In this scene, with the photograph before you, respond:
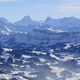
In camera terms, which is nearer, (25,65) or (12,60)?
(25,65)

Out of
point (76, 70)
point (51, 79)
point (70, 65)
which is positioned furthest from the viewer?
point (70, 65)

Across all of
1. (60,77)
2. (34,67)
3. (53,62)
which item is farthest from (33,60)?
(60,77)

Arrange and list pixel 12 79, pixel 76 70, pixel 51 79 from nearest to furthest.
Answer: pixel 12 79
pixel 51 79
pixel 76 70

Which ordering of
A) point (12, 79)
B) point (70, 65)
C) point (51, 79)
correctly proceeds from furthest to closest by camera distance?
point (70, 65)
point (51, 79)
point (12, 79)

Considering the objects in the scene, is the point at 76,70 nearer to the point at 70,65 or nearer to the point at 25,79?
the point at 70,65

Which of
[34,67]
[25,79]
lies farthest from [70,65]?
[25,79]

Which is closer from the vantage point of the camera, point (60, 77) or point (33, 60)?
point (60, 77)

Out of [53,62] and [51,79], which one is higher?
[53,62]

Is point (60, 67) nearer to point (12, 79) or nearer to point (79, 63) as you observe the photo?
point (79, 63)

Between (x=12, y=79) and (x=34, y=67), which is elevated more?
(x=34, y=67)
